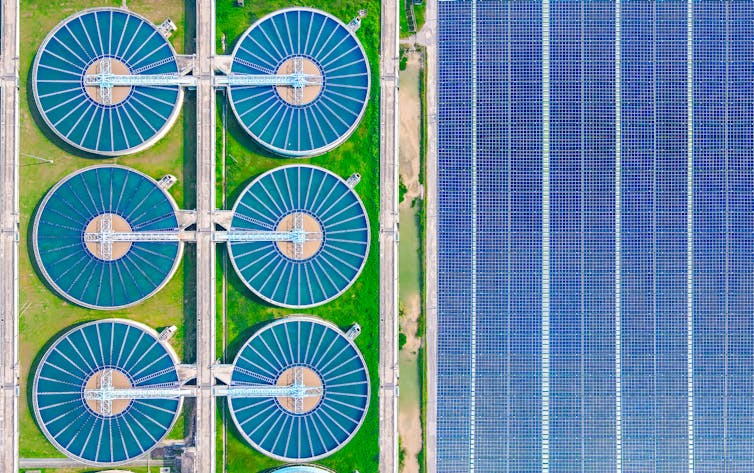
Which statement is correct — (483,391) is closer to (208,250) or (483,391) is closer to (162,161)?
(208,250)

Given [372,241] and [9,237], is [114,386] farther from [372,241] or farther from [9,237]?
[372,241]

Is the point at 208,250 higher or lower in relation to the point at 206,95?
lower

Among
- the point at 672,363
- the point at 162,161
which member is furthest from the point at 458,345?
the point at 162,161

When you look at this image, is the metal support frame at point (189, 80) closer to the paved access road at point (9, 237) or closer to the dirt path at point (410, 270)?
the paved access road at point (9, 237)

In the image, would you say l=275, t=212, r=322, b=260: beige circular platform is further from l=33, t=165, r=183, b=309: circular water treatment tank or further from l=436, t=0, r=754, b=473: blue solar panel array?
l=436, t=0, r=754, b=473: blue solar panel array

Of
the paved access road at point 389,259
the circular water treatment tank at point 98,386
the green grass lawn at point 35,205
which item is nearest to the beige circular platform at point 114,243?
the green grass lawn at point 35,205

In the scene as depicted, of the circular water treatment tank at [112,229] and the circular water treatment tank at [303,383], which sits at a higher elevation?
the circular water treatment tank at [112,229]
